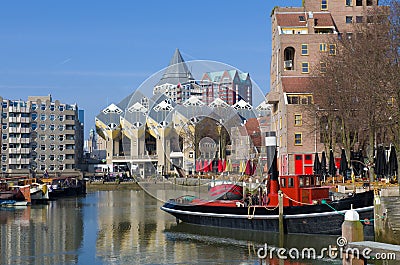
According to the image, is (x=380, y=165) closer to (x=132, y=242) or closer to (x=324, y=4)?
(x=132, y=242)

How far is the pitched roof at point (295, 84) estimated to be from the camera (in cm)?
8238

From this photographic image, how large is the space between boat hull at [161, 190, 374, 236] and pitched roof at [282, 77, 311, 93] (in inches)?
1390

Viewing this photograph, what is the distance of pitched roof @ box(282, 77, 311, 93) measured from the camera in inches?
Result: 3243

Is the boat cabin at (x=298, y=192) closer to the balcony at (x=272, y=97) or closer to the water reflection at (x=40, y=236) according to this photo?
the water reflection at (x=40, y=236)

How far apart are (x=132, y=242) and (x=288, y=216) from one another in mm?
10740

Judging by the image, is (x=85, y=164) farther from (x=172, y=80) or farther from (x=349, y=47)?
(x=172, y=80)

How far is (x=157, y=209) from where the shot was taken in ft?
240

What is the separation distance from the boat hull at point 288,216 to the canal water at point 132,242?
58cm

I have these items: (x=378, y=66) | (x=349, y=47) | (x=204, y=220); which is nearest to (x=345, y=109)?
(x=349, y=47)

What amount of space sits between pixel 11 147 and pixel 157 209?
9159 cm

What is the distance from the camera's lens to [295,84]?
276 ft

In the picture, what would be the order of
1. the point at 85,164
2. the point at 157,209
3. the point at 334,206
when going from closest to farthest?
the point at 334,206 < the point at 157,209 < the point at 85,164

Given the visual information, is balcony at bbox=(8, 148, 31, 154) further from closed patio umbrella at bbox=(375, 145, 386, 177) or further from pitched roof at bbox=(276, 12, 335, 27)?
closed patio umbrella at bbox=(375, 145, 386, 177)

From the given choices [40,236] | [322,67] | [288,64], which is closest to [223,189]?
[40,236]
